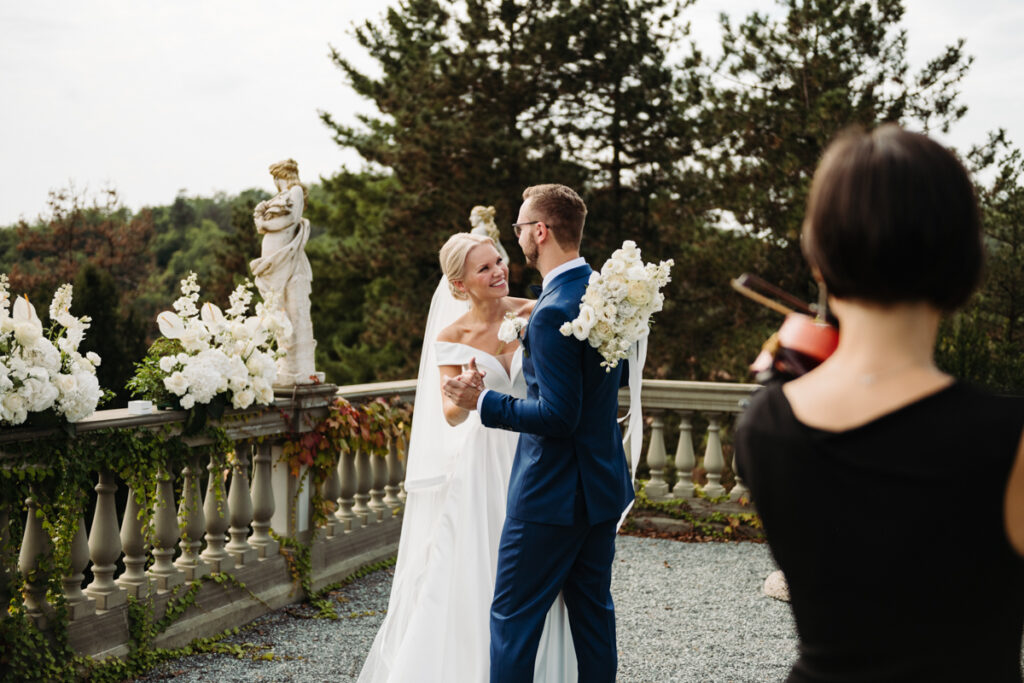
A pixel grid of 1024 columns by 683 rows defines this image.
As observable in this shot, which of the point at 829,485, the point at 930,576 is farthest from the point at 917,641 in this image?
the point at 829,485

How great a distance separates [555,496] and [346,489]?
3.41 metres

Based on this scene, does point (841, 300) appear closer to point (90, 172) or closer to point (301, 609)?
point (301, 609)

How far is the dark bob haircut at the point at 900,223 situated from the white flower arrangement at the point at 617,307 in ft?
5.25

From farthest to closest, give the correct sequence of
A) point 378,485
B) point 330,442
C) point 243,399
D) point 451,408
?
point 378,485 → point 330,442 → point 243,399 → point 451,408

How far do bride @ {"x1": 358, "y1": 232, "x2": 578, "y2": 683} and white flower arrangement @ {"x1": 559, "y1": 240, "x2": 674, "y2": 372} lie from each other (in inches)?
24.2

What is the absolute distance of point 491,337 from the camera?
12.3 ft

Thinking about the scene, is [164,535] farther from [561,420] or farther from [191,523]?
[561,420]

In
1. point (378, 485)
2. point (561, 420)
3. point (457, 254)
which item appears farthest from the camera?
point (378, 485)

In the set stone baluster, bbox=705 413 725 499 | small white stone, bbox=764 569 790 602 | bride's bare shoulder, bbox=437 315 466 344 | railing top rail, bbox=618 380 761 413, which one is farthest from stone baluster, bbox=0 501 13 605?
stone baluster, bbox=705 413 725 499

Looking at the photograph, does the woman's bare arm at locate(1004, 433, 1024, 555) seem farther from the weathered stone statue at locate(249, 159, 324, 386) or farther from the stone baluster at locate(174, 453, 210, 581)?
the weathered stone statue at locate(249, 159, 324, 386)

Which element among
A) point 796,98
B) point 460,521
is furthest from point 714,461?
point 796,98

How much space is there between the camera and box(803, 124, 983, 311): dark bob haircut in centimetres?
117

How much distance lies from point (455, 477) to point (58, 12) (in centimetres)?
1686

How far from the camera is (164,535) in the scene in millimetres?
4594
